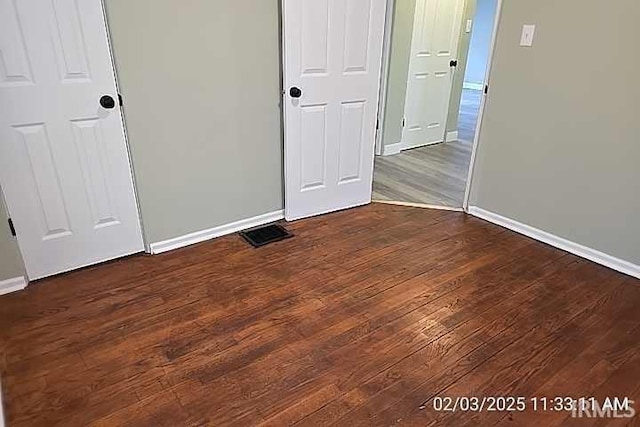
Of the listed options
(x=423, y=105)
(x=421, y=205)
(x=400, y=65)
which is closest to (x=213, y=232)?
(x=421, y=205)

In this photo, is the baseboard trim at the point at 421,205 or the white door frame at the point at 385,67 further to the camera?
the white door frame at the point at 385,67

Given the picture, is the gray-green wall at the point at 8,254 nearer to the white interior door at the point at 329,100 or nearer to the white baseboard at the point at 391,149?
the white interior door at the point at 329,100

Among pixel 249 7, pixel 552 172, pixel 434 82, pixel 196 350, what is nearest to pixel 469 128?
pixel 434 82

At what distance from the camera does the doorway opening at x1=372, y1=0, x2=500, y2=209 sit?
3.88 meters

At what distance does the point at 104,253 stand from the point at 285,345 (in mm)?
1294

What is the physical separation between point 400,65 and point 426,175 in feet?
3.76

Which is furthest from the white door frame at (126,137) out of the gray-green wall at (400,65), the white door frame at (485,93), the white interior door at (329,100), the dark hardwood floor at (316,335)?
the gray-green wall at (400,65)

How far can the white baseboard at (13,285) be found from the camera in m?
2.21

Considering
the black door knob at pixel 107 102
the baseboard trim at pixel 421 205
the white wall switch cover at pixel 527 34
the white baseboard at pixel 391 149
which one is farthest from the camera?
the white baseboard at pixel 391 149

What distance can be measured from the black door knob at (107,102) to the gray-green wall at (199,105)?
70mm

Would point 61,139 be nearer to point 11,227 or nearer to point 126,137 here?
point 126,137

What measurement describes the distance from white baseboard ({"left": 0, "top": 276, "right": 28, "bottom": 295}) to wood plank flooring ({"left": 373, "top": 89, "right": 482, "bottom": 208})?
242 cm

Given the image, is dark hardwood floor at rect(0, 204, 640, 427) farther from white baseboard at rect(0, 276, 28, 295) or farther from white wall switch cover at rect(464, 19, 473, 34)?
white wall switch cover at rect(464, 19, 473, 34)

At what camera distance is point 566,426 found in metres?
1.56
